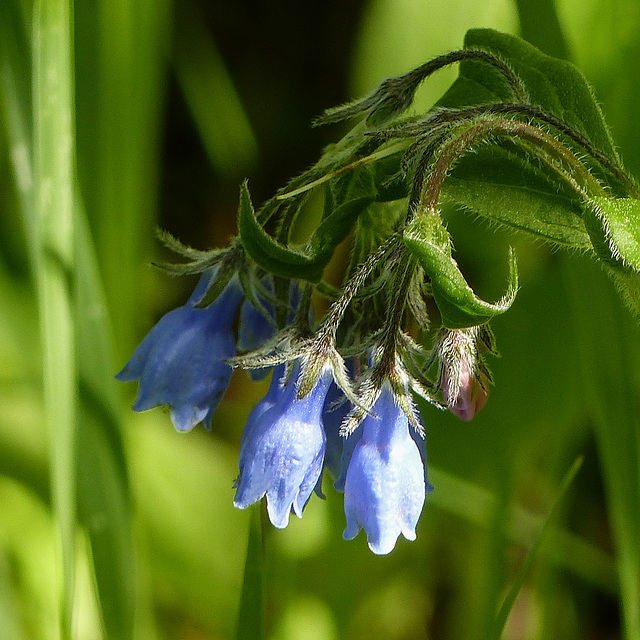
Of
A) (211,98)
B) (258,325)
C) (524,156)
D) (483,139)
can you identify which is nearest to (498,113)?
(483,139)

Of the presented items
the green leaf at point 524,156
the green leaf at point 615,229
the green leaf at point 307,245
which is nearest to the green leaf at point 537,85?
the green leaf at point 524,156

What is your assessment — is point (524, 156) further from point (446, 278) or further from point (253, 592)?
point (253, 592)

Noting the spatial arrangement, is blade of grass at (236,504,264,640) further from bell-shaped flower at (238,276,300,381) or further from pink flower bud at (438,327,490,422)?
pink flower bud at (438,327,490,422)

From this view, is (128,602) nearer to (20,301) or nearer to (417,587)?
(417,587)

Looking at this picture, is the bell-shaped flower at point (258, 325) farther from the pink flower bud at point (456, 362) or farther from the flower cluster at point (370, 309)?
the pink flower bud at point (456, 362)

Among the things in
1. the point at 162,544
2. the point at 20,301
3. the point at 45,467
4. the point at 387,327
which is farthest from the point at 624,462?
the point at 20,301
